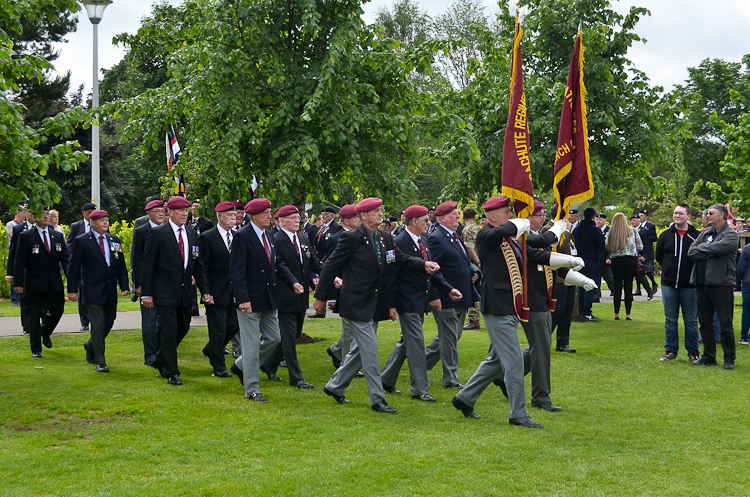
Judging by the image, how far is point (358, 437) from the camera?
6.52 metres

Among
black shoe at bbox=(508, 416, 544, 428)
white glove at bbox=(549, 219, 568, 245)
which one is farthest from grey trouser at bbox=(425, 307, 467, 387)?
white glove at bbox=(549, 219, 568, 245)

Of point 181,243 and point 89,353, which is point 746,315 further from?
point 89,353

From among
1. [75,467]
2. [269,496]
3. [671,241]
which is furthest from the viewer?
[671,241]

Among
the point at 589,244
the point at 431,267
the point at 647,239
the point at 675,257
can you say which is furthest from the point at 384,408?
the point at 647,239

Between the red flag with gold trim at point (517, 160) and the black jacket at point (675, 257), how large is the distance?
4.09m

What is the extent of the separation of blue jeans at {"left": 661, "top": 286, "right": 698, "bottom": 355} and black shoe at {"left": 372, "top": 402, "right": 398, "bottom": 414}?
494 centimetres

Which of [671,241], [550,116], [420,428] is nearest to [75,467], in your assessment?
Result: [420,428]

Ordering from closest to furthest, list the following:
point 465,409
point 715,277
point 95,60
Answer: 1. point 465,409
2. point 715,277
3. point 95,60

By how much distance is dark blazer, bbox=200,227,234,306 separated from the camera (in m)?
9.62

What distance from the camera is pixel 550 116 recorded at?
14977mm

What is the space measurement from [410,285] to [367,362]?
1.24 metres

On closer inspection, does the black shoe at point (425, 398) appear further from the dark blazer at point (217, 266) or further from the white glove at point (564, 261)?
the dark blazer at point (217, 266)

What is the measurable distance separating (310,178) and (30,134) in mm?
4292

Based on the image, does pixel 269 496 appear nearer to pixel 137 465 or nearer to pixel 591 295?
pixel 137 465
